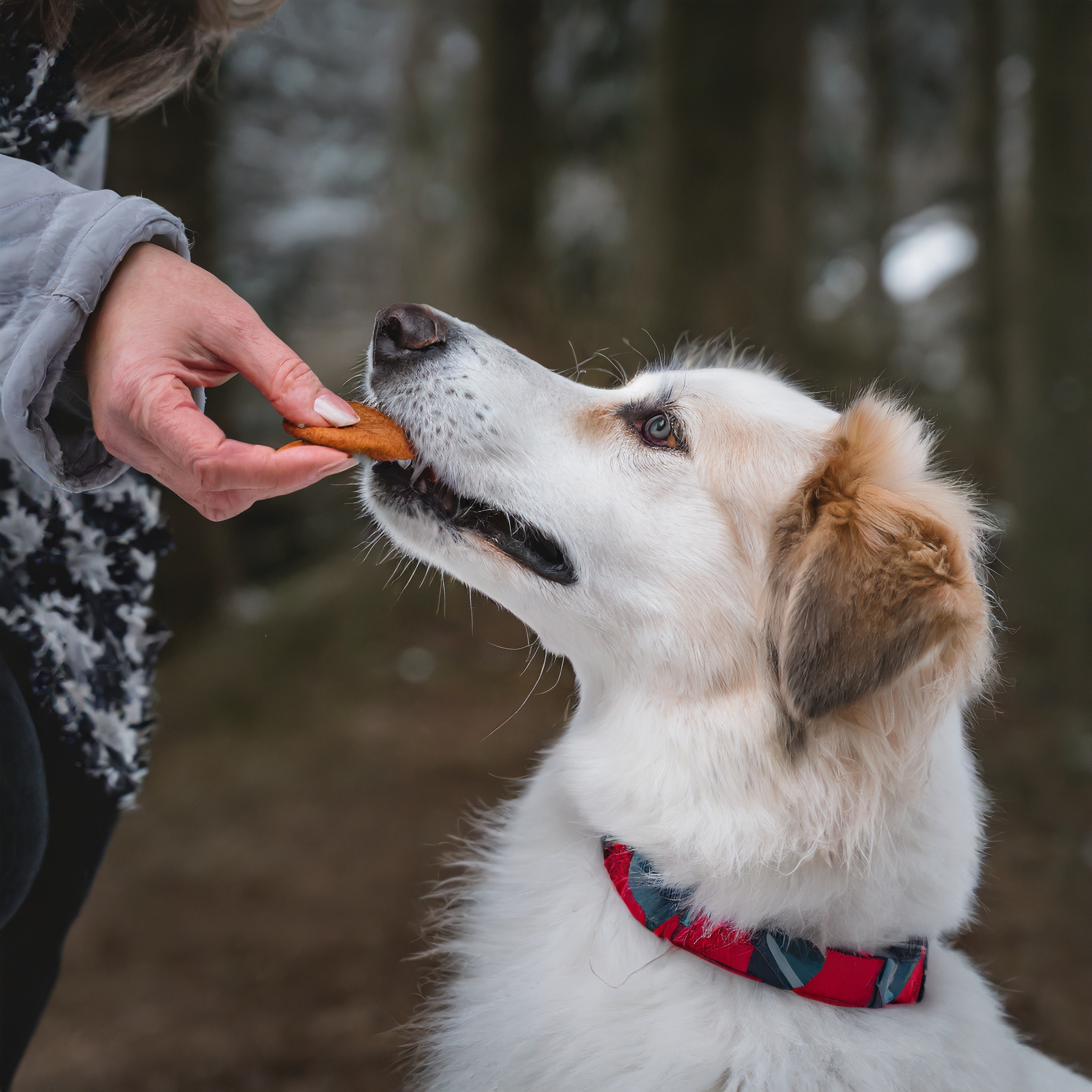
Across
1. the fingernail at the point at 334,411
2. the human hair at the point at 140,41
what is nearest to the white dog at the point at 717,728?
the fingernail at the point at 334,411

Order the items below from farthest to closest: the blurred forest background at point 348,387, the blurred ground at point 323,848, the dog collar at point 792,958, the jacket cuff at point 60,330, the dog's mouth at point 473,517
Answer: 1. the blurred forest background at point 348,387
2. the blurred ground at point 323,848
3. the dog's mouth at point 473,517
4. the dog collar at point 792,958
5. the jacket cuff at point 60,330

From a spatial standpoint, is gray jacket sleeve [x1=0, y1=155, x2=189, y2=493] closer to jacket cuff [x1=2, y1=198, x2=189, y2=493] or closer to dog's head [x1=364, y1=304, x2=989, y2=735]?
jacket cuff [x1=2, y1=198, x2=189, y2=493]

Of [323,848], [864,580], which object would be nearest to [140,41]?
[864,580]

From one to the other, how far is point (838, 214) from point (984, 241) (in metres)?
1.76

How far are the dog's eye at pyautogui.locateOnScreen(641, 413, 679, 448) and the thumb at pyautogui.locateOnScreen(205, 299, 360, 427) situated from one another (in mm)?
661

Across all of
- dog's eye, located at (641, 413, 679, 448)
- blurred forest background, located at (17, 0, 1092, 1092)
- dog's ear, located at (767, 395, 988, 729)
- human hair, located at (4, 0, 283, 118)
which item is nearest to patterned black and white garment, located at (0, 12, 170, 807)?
human hair, located at (4, 0, 283, 118)

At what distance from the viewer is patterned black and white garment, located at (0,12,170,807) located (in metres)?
1.24

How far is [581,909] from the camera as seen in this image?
146cm

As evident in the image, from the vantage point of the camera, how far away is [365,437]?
1.33 metres

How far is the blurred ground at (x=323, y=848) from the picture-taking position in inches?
Answer: 111

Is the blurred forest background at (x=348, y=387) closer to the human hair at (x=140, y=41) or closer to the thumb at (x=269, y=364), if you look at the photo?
the human hair at (x=140, y=41)

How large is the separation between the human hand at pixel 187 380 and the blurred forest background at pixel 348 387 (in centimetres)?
174

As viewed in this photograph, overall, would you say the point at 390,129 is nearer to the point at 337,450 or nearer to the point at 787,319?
the point at 787,319

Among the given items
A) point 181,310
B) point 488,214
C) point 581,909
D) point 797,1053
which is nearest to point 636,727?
point 581,909
